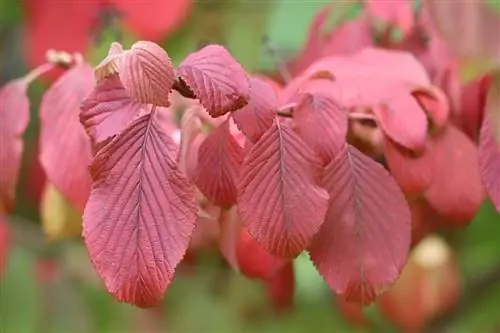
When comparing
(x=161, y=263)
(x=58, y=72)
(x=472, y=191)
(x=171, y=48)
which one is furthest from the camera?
(x=171, y=48)

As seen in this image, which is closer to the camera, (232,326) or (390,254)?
(390,254)

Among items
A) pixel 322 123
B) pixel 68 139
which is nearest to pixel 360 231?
pixel 322 123

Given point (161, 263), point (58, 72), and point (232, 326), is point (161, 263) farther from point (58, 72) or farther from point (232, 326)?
point (232, 326)

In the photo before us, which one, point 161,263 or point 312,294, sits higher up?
point 161,263

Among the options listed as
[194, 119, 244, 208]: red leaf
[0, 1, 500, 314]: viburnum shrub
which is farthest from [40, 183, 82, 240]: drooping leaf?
[194, 119, 244, 208]: red leaf

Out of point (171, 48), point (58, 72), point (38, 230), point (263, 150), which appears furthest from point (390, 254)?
point (38, 230)

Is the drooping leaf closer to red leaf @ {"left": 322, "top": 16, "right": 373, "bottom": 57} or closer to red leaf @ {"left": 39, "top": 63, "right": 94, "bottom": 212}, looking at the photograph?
red leaf @ {"left": 39, "top": 63, "right": 94, "bottom": 212}

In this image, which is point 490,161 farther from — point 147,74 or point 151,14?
point 151,14

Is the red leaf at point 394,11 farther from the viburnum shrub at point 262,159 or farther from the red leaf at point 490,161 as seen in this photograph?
the red leaf at point 490,161
